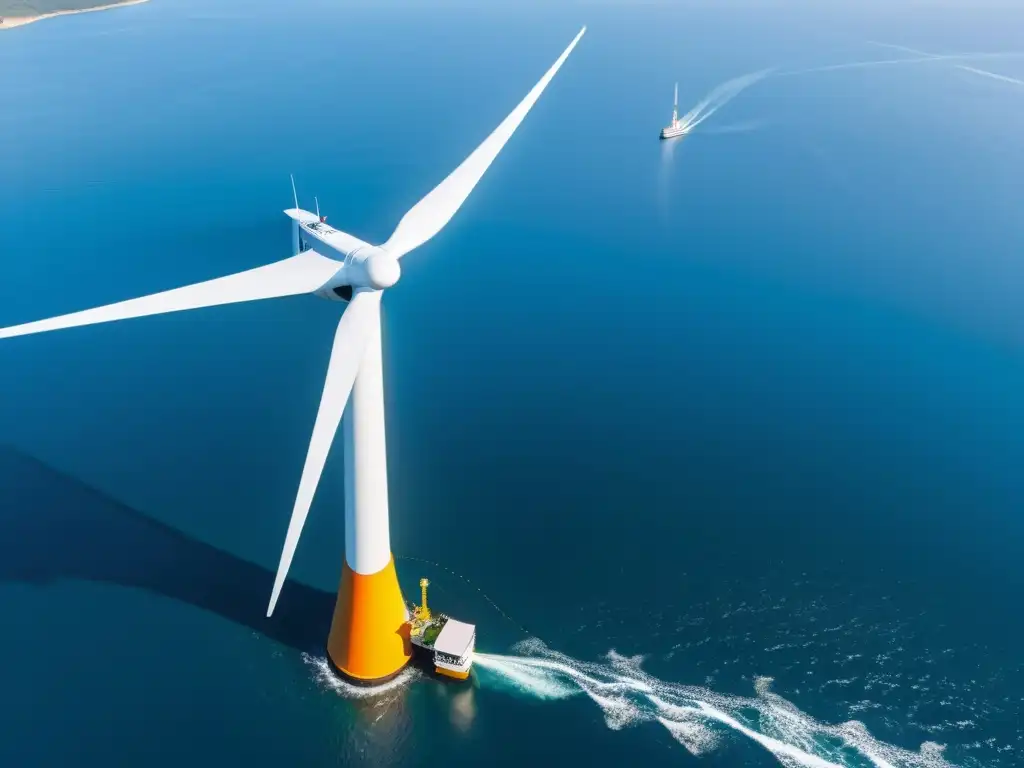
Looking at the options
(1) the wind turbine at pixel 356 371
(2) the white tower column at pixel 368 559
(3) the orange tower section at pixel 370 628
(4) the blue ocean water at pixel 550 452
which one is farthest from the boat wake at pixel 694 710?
(1) the wind turbine at pixel 356 371

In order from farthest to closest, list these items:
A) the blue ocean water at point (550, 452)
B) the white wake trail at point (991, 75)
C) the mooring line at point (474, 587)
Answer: the white wake trail at point (991, 75)
the mooring line at point (474, 587)
the blue ocean water at point (550, 452)

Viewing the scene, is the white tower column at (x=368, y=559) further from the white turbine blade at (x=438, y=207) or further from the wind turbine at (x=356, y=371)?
the white turbine blade at (x=438, y=207)

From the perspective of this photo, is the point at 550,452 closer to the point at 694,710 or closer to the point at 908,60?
the point at 694,710

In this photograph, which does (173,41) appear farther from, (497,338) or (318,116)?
(497,338)

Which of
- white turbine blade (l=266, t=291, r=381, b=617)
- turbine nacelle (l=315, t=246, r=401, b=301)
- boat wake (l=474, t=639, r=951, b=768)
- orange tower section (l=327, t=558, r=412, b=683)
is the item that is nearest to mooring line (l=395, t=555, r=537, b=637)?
boat wake (l=474, t=639, r=951, b=768)

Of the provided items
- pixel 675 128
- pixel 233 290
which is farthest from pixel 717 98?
pixel 233 290

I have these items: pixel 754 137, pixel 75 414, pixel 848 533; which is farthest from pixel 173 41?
pixel 848 533

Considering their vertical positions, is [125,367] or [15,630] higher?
[125,367]
